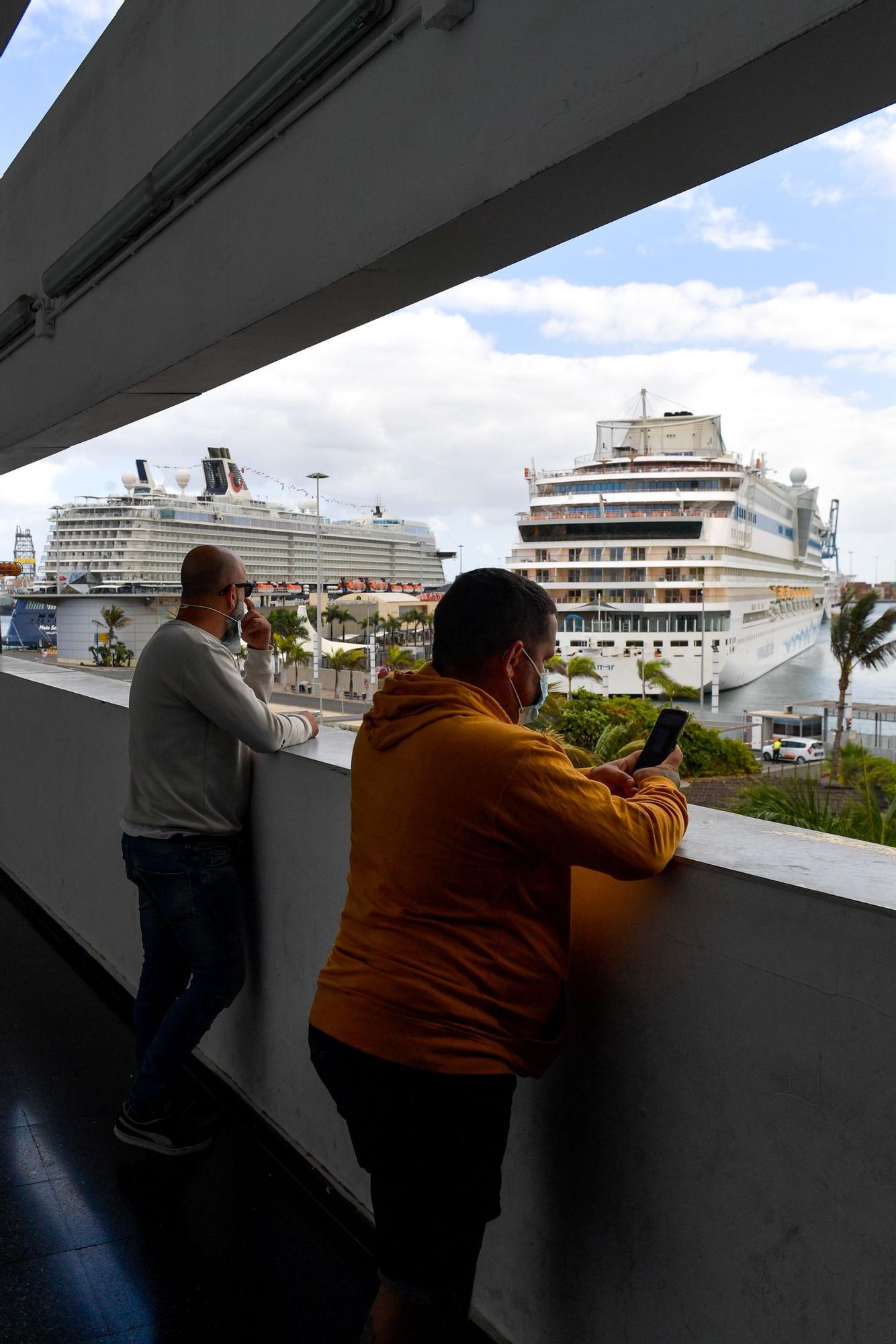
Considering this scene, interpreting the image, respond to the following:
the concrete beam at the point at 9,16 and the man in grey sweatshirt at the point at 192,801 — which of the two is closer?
the man in grey sweatshirt at the point at 192,801

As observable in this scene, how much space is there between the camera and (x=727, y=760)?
14195mm

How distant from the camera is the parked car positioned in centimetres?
1697

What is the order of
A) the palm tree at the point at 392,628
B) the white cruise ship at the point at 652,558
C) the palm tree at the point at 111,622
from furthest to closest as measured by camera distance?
the white cruise ship at the point at 652,558 < the palm tree at the point at 111,622 < the palm tree at the point at 392,628

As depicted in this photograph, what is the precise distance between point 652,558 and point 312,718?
49.6 ft

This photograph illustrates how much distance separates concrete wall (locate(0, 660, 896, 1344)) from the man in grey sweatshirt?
818mm

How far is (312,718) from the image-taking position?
2.05m

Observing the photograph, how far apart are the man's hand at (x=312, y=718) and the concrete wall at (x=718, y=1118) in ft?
3.04

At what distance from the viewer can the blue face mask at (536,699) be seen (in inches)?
46.9

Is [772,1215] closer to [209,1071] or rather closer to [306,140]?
[209,1071]

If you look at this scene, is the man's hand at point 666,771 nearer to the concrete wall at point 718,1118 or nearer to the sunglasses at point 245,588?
the concrete wall at point 718,1118

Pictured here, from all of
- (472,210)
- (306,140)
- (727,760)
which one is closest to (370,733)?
(472,210)

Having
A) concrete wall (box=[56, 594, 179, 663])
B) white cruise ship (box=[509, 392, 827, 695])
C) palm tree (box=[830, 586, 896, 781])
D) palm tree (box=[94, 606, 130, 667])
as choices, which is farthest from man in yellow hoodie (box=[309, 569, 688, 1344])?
palm tree (box=[830, 586, 896, 781])

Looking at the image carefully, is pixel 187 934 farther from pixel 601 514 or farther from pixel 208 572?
pixel 601 514

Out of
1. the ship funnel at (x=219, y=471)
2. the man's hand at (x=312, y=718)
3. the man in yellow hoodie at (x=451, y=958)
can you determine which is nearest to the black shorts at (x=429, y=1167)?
the man in yellow hoodie at (x=451, y=958)
